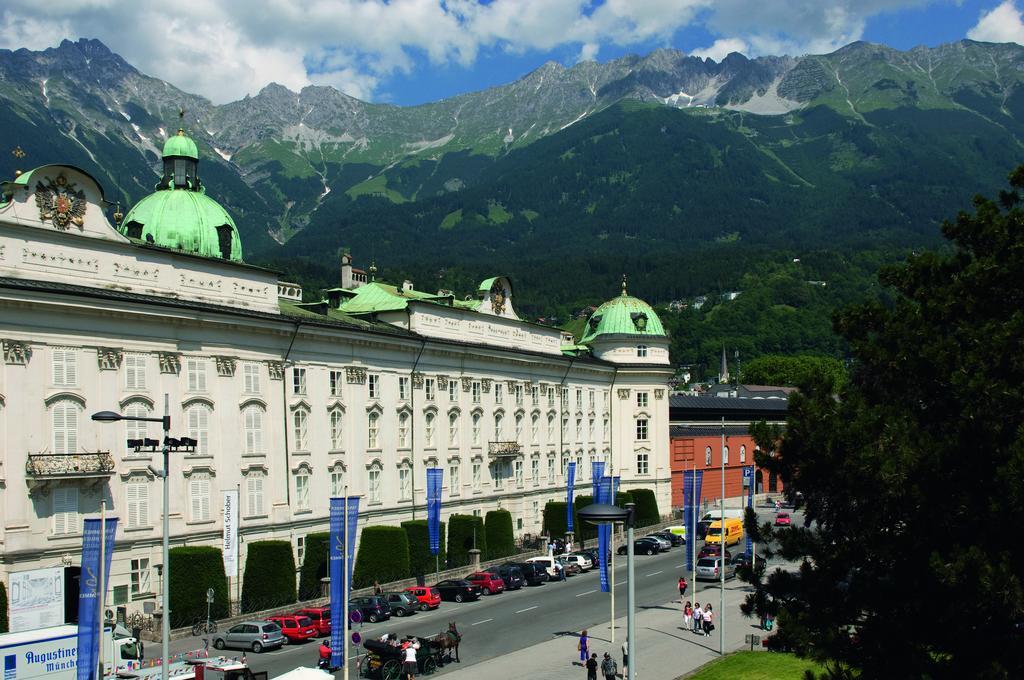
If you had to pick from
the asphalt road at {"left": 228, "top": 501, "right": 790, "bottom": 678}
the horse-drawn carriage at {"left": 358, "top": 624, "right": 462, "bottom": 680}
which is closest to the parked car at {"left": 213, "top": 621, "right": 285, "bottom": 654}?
the asphalt road at {"left": 228, "top": 501, "right": 790, "bottom": 678}

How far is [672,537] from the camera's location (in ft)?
331

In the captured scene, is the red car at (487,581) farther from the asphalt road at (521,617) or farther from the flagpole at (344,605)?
the flagpole at (344,605)

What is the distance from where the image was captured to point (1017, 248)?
106ft

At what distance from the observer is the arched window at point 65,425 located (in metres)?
54.8

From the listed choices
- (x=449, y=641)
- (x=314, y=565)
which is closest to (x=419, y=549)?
(x=314, y=565)

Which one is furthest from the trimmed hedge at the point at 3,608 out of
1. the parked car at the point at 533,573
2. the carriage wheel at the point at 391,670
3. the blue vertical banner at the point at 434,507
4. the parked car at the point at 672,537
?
the parked car at the point at 672,537

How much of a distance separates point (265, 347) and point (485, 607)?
19653 mm

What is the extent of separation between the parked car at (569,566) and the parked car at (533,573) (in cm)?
356

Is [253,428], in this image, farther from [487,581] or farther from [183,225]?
[487,581]

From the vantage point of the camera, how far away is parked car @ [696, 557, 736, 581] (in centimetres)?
7694

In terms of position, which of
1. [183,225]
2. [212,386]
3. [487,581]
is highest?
[183,225]

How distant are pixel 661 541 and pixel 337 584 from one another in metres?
50.0

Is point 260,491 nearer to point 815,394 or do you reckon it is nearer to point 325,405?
point 325,405

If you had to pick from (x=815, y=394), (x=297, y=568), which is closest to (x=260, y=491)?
(x=297, y=568)
